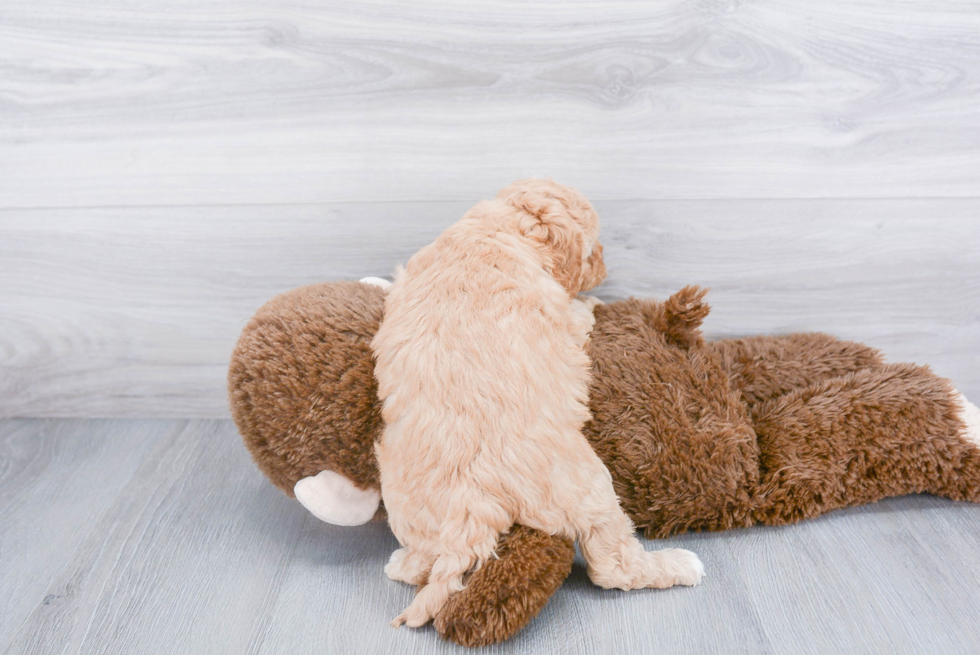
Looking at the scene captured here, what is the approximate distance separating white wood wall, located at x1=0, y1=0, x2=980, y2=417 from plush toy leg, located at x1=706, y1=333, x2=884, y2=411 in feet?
0.37

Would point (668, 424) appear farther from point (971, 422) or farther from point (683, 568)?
point (971, 422)

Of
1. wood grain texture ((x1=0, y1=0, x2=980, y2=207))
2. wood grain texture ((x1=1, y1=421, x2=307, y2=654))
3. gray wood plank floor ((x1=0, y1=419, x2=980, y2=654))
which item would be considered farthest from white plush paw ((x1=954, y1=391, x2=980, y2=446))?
wood grain texture ((x1=1, y1=421, x2=307, y2=654))

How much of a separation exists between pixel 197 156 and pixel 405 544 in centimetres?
75

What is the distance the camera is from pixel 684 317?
3.26ft

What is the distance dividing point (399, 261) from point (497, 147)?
10.3 inches

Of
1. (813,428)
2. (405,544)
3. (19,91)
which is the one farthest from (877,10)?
(19,91)

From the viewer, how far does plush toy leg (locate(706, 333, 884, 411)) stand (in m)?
1.06

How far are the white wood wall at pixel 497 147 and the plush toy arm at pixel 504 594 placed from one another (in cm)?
54

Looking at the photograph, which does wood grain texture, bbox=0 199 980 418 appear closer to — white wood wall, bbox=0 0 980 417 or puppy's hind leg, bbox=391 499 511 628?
white wood wall, bbox=0 0 980 417

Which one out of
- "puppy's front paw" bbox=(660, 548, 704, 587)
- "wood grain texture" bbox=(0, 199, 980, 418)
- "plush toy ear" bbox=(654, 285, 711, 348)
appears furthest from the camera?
"wood grain texture" bbox=(0, 199, 980, 418)

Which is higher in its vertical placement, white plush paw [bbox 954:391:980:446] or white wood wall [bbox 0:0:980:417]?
white wood wall [bbox 0:0:980:417]

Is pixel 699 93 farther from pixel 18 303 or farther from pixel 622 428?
pixel 18 303

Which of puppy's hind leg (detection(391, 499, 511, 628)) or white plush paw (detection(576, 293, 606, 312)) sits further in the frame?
white plush paw (detection(576, 293, 606, 312))

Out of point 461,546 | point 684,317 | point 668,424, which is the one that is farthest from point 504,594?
point 684,317
